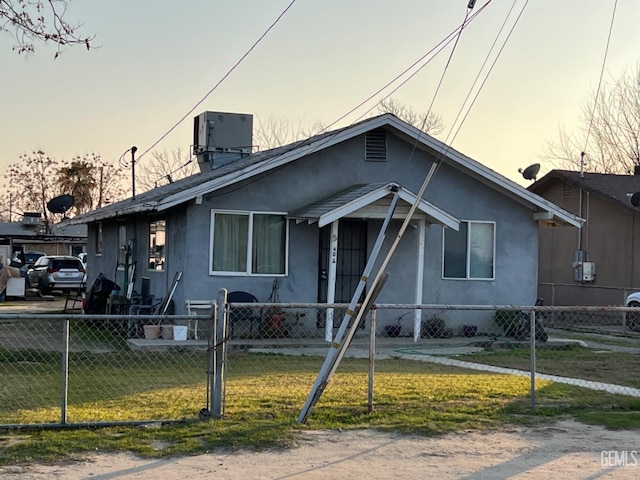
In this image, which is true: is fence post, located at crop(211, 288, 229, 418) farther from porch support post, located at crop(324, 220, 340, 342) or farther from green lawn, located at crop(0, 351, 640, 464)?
porch support post, located at crop(324, 220, 340, 342)

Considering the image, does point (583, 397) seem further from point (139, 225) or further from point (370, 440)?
point (139, 225)

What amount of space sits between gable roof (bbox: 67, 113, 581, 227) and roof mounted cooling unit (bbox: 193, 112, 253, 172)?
11.4ft

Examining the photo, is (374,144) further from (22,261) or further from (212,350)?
(22,261)

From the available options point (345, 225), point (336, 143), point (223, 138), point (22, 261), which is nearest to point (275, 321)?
point (345, 225)

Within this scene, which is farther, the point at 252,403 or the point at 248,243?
the point at 248,243

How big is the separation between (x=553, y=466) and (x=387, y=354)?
8113 millimetres

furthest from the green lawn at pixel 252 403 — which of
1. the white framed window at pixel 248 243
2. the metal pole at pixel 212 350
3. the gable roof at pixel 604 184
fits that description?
the gable roof at pixel 604 184

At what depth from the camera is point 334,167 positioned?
18.5 m

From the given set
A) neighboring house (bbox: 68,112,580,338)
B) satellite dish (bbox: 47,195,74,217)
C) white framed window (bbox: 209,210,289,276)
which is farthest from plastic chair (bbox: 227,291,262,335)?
satellite dish (bbox: 47,195,74,217)

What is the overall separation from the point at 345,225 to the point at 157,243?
4.18m

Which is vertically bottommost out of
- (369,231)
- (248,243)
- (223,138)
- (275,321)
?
(275,321)

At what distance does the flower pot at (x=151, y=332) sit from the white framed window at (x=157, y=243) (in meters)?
2.83

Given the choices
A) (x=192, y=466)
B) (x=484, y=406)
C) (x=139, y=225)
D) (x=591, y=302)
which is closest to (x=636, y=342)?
(x=591, y=302)

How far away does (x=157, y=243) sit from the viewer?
1948cm
